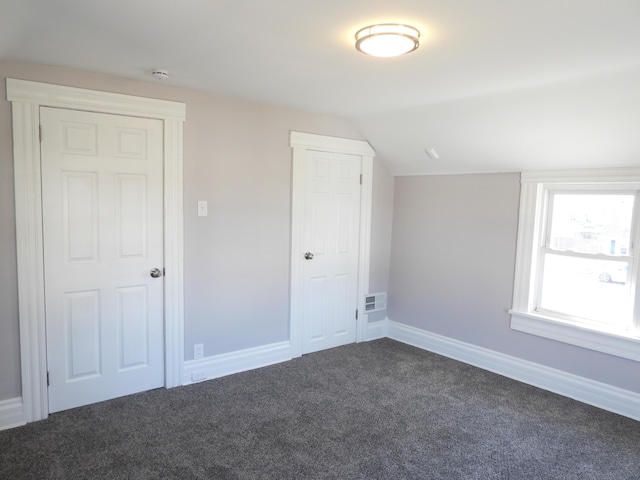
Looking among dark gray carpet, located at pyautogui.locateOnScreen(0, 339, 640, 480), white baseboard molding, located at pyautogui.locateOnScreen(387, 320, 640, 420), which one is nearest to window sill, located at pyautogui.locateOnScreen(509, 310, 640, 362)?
white baseboard molding, located at pyautogui.locateOnScreen(387, 320, 640, 420)

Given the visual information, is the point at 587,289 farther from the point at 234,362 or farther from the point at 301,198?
the point at 234,362

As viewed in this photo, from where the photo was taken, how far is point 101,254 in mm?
2988

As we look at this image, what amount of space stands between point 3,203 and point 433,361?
3.53m

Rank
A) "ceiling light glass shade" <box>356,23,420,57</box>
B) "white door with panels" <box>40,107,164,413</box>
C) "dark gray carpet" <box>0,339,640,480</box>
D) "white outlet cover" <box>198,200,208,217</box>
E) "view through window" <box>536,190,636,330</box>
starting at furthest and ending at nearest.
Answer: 1. "white outlet cover" <box>198,200,208,217</box>
2. "view through window" <box>536,190,636,330</box>
3. "white door with panels" <box>40,107,164,413</box>
4. "dark gray carpet" <box>0,339,640,480</box>
5. "ceiling light glass shade" <box>356,23,420,57</box>

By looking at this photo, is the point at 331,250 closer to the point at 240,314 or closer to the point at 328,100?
the point at 240,314

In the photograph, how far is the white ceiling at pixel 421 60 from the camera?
1.80 meters

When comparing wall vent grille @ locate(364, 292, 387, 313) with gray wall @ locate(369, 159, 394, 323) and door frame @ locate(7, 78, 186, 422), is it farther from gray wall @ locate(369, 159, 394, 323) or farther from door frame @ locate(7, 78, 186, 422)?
door frame @ locate(7, 78, 186, 422)

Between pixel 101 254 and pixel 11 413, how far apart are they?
1.10 metres

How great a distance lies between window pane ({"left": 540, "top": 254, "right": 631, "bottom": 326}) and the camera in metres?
3.23

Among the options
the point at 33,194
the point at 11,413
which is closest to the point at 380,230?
the point at 33,194

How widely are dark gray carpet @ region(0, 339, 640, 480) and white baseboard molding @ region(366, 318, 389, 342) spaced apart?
3.12 feet

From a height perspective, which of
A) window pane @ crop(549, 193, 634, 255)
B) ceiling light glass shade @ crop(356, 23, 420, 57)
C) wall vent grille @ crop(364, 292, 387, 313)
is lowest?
wall vent grille @ crop(364, 292, 387, 313)

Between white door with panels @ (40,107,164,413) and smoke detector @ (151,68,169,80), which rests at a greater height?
smoke detector @ (151,68,169,80)

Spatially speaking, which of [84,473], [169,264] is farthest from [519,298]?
[84,473]
